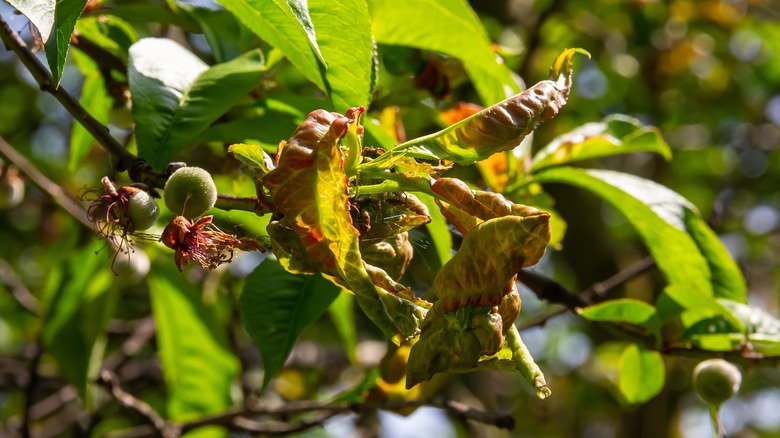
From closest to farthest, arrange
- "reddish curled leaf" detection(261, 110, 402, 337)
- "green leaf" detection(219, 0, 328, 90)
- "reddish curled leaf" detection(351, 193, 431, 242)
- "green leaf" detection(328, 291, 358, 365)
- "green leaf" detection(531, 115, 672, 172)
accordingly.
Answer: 1. "reddish curled leaf" detection(261, 110, 402, 337)
2. "reddish curled leaf" detection(351, 193, 431, 242)
3. "green leaf" detection(219, 0, 328, 90)
4. "green leaf" detection(531, 115, 672, 172)
5. "green leaf" detection(328, 291, 358, 365)

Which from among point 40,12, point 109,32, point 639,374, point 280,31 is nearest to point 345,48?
point 280,31

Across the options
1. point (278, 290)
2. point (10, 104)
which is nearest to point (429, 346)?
point (278, 290)

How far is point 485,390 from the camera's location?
3.22 m

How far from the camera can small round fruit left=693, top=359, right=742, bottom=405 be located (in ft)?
3.99

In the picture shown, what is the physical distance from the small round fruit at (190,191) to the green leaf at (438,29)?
57cm

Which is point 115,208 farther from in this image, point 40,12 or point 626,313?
point 626,313

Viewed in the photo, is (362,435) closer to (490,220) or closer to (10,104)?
(10,104)

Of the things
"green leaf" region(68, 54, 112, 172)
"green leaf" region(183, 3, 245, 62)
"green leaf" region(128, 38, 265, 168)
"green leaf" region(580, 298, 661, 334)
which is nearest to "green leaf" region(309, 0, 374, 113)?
"green leaf" region(128, 38, 265, 168)

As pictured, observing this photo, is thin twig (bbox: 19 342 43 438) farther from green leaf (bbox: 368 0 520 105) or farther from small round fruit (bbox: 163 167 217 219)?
small round fruit (bbox: 163 167 217 219)

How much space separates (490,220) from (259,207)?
0.22 metres

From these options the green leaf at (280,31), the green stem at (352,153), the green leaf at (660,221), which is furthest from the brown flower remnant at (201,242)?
the green leaf at (660,221)

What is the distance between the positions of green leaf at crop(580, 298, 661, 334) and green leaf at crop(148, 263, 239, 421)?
1030 mm

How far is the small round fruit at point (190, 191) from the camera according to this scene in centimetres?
73

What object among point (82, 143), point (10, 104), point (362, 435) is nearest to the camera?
point (82, 143)
